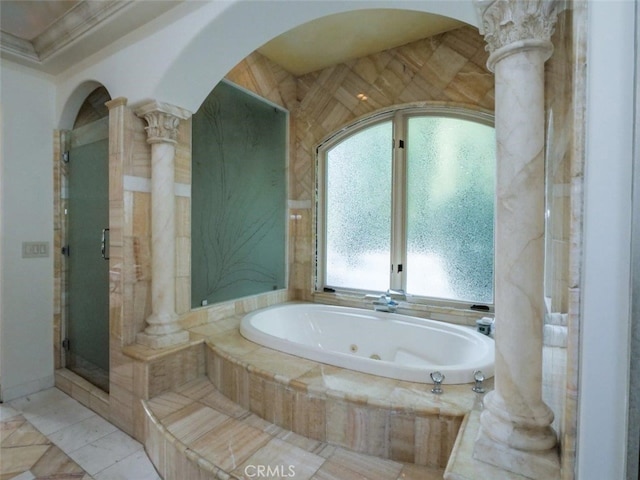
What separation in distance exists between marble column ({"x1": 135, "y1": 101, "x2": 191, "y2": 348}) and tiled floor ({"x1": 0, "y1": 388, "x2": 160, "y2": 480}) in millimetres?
554

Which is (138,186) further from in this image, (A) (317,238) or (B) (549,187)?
(B) (549,187)

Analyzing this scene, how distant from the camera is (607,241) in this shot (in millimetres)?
736

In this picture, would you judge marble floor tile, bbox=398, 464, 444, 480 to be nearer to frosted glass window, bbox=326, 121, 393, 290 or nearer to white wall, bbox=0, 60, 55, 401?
frosted glass window, bbox=326, 121, 393, 290

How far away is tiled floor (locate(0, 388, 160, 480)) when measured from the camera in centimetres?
156

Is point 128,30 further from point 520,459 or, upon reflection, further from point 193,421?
point 520,459

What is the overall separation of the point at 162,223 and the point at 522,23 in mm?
1892

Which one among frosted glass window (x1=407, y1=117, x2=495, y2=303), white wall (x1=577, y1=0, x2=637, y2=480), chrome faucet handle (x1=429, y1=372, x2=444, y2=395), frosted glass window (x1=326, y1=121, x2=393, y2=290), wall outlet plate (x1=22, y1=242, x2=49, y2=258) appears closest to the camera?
white wall (x1=577, y1=0, x2=637, y2=480)

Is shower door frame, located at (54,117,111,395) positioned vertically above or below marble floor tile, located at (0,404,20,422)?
above

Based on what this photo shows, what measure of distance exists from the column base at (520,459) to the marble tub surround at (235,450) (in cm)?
37

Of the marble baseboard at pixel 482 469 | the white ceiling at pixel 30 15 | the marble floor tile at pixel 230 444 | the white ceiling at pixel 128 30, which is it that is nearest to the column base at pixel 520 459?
the marble baseboard at pixel 482 469

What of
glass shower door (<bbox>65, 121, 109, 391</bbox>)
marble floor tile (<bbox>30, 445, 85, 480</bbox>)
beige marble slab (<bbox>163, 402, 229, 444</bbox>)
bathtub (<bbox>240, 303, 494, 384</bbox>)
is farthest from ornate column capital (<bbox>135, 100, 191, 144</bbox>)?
marble floor tile (<bbox>30, 445, 85, 480</bbox>)

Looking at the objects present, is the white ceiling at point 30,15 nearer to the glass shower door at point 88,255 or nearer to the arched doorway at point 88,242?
the arched doorway at point 88,242

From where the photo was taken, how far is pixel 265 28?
159cm

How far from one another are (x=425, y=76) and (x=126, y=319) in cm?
269
